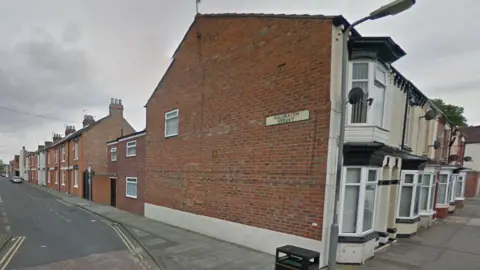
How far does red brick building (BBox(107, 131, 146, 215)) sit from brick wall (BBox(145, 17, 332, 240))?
3.56 m

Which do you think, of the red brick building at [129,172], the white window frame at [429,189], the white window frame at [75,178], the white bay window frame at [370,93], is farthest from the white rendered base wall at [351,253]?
the white window frame at [75,178]

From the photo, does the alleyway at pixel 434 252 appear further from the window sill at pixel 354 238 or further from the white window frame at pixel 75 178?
the white window frame at pixel 75 178

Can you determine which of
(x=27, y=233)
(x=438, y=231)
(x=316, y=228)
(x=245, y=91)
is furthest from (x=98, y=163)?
(x=438, y=231)

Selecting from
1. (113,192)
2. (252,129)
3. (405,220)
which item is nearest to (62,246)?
(252,129)

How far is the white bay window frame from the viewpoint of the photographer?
7.12 m

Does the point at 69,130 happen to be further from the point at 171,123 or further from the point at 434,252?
the point at 434,252

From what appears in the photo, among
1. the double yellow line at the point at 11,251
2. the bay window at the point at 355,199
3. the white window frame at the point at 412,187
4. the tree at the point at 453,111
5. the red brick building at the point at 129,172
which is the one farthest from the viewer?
the tree at the point at 453,111

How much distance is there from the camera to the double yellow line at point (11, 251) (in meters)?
6.90

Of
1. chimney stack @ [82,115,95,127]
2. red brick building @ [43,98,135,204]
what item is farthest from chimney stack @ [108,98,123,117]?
chimney stack @ [82,115,95,127]

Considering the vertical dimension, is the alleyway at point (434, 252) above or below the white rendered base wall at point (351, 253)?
below

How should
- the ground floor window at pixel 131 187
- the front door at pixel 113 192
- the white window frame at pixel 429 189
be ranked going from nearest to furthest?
the white window frame at pixel 429 189 < the ground floor window at pixel 131 187 < the front door at pixel 113 192

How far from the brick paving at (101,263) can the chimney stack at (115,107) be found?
71.4 ft

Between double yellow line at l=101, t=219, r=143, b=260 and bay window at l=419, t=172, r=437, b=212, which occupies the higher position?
bay window at l=419, t=172, r=437, b=212

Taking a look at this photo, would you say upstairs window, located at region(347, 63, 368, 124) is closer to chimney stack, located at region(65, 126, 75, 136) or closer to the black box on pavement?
the black box on pavement
